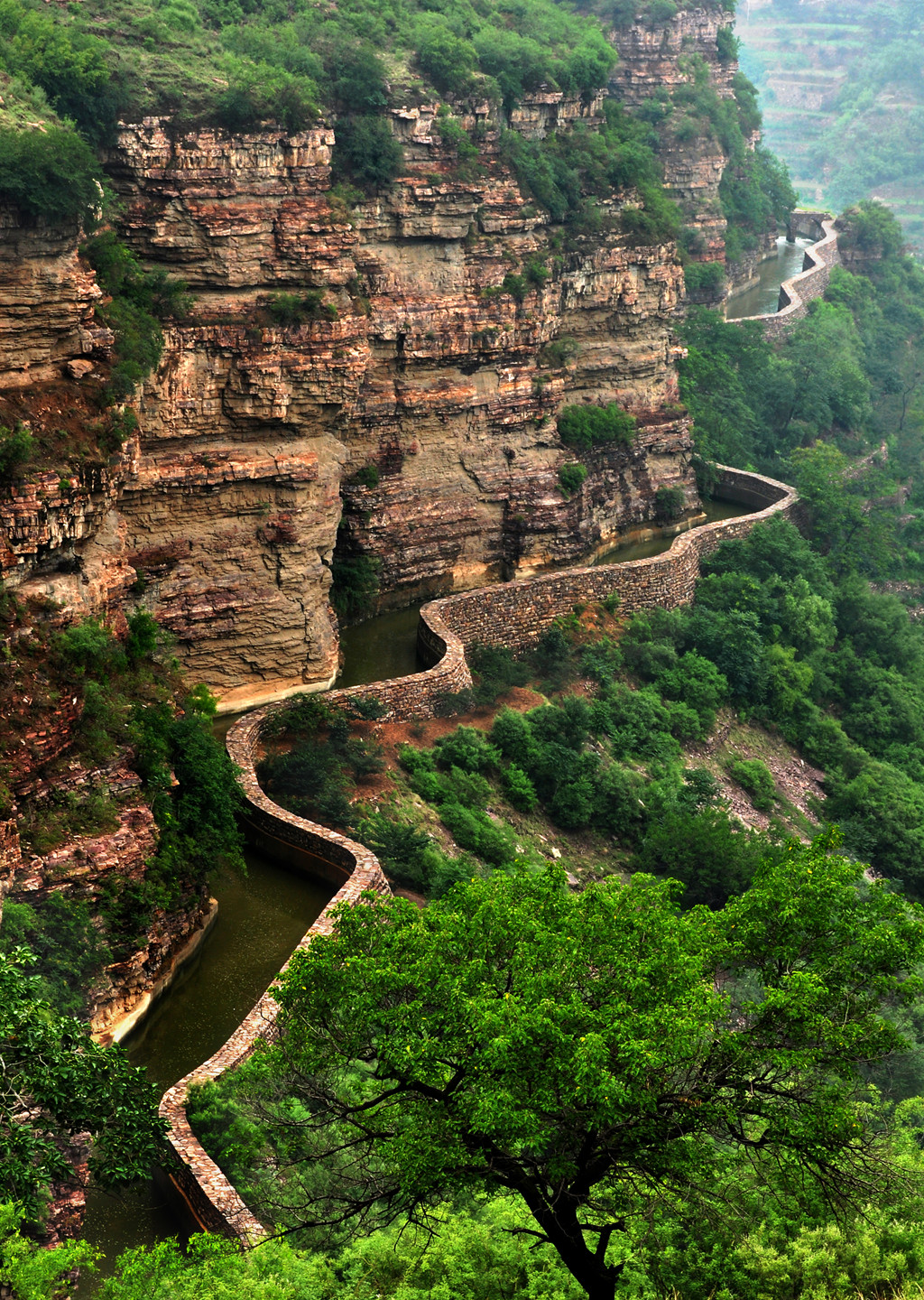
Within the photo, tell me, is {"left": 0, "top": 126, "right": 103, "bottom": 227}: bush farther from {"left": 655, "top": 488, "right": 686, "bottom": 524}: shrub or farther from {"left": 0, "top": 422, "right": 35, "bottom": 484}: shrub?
{"left": 655, "top": 488, "right": 686, "bottom": 524}: shrub

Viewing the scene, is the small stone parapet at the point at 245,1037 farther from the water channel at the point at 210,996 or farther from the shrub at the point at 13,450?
the shrub at the point at 13,450

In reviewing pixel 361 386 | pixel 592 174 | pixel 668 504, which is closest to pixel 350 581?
pixel 361 386

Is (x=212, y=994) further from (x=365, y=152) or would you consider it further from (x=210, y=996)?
(x=365, y=152)

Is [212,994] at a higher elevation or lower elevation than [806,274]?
lower

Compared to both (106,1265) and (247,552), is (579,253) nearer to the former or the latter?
(247,552)

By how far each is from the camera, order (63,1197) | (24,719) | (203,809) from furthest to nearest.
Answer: (203,809) < (24,719) < (63,1197)

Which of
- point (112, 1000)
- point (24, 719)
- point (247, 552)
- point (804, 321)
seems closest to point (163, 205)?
point (247, 552)

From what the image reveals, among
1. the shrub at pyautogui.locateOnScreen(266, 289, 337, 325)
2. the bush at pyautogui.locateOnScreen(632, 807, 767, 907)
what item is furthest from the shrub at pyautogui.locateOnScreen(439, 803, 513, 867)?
the shrub at pyautogui.locateOnScreen(266, 289, 337, 325)
